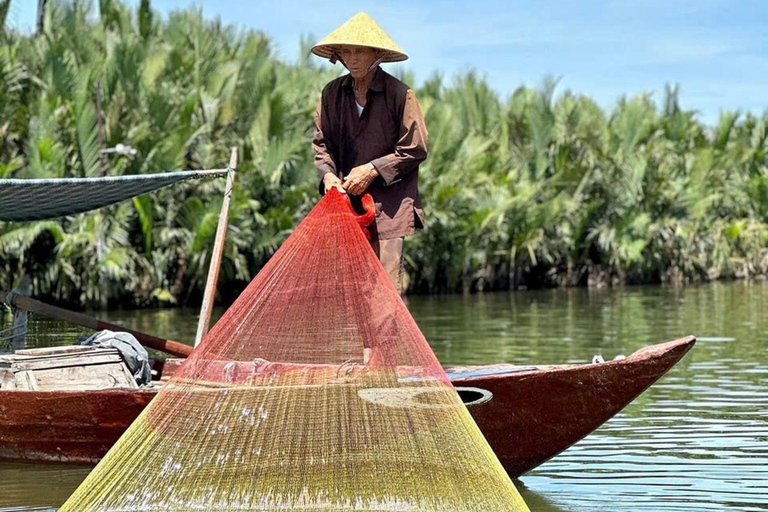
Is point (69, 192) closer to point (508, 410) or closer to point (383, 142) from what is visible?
point (383, 142)

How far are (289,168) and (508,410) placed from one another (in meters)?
14.6

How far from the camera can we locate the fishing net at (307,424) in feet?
14.4

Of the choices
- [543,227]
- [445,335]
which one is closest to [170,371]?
[445,335]

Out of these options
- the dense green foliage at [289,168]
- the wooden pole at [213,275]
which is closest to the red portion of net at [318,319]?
the wooden pole at [213,275]

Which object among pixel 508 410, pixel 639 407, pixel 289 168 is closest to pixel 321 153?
pixel 508 410

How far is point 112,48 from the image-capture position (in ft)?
66.9

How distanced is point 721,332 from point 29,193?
860 centimetres

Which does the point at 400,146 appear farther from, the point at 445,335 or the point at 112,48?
the point at 112,48

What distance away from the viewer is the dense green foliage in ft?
56.5

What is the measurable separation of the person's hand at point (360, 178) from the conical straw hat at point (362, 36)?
51 centimetres

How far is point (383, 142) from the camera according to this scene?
5.76 meters

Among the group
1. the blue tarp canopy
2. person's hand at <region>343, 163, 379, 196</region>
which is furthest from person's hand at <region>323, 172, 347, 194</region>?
the blue tarp canopy

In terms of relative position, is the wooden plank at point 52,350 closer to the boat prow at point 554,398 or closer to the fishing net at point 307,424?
the fishing net at point 307,424

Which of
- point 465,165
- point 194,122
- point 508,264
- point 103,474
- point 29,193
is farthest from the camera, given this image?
point 508,264
